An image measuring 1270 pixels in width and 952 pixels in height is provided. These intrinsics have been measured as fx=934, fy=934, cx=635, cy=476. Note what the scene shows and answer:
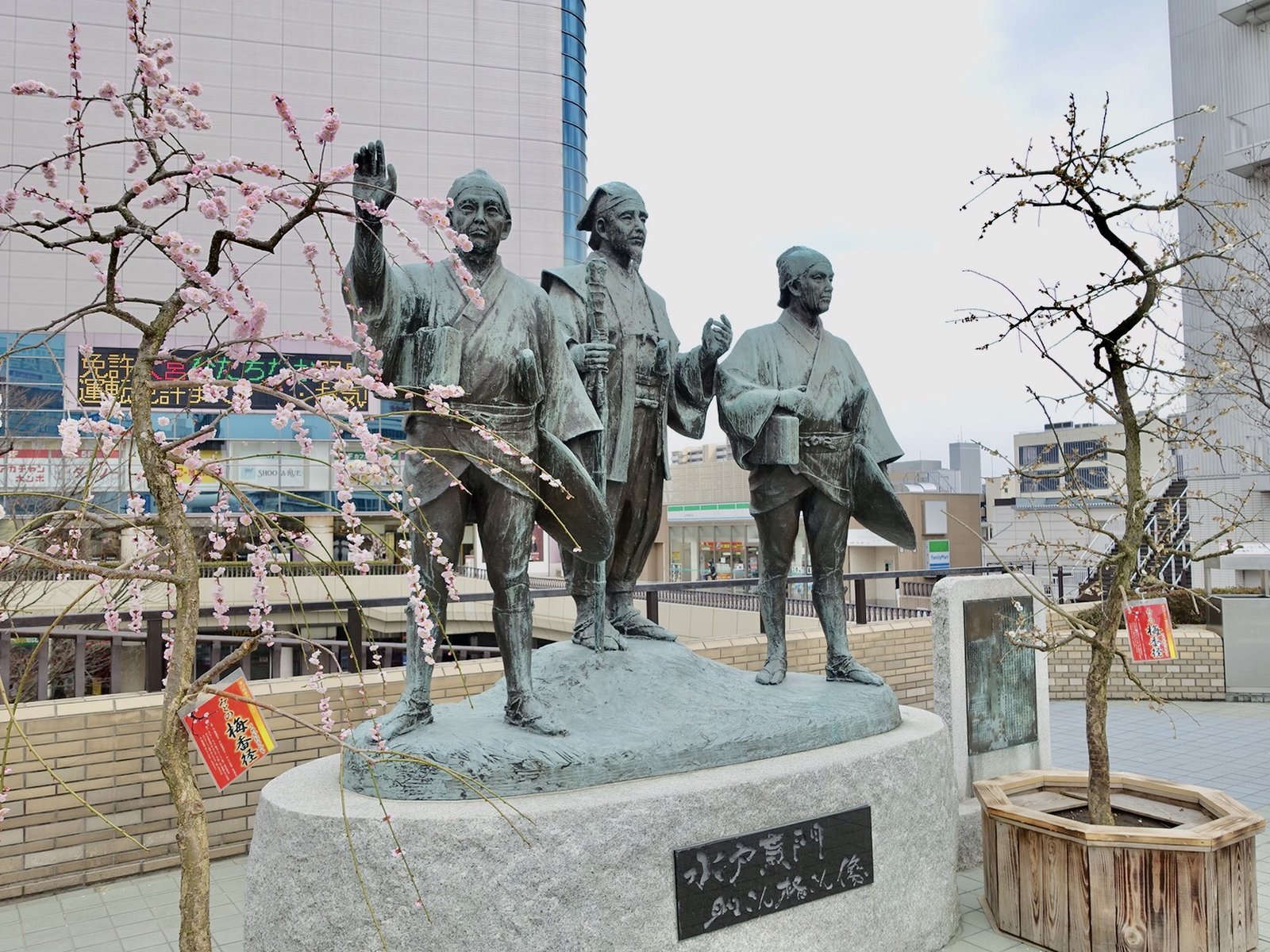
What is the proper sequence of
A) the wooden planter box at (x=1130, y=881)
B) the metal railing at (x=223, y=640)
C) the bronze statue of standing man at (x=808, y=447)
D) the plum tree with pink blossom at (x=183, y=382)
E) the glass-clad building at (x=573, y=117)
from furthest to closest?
the glass-clad building at (x=573, y=117)
the metal railing at (x=223, y=640)
the bronze statue of standing man at (x=808, y=447)
the wooden planter box at (x=1130, y=881)
the plum tree with pink blossom at (x=183, y=382)

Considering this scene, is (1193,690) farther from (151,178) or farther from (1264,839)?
(151,178)

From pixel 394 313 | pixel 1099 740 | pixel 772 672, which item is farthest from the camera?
pixel 772 672

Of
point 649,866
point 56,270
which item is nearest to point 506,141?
point 56,270

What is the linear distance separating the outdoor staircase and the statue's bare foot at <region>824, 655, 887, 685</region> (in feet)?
4.23

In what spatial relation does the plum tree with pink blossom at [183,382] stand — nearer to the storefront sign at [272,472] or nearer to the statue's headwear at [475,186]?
the statue's headwear at [475,186]

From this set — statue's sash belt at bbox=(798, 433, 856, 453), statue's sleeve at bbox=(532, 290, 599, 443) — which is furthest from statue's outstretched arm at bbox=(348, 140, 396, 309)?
statue's sash belt at bbox=(798, 433, 856, 453)

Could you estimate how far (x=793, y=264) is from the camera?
15.5 ft

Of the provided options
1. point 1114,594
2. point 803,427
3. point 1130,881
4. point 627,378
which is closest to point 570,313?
point 627,378

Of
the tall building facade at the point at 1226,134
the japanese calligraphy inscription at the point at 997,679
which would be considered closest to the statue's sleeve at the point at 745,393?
the japanese calligraphy inscription at the point at 997,679

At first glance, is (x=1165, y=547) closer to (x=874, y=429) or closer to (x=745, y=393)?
(x=874, y=429)

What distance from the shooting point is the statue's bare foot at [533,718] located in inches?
142

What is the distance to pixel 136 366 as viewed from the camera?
177 centimetres

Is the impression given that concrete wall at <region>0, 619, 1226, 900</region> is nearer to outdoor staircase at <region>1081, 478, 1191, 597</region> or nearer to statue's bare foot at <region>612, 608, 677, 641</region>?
statue's bare foot at <region>612, 608, 677, 641</region>

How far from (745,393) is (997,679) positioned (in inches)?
91.5
